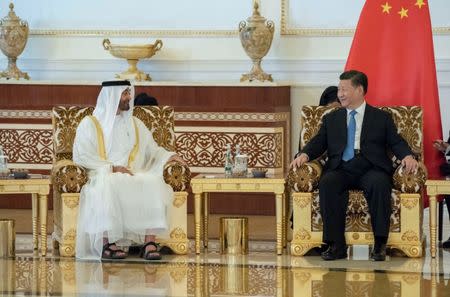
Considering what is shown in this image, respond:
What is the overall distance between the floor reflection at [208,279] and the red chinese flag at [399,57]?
5.37ft

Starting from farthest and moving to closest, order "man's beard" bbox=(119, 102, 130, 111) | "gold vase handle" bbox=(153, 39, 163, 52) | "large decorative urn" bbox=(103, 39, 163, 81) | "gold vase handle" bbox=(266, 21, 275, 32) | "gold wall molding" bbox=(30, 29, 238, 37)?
1. "gold wall molding" bbox=(30, 29, 238, 37)
2. "gold vase handle" bbox=(153, 39, 163, 52)
3. "large decorative urn" bbox=(103, 39, 163, 81)
4. "gold vase handle" bbox=(266, 21, 275, 32)
5. "man's beard" bbox=(119, 102, 130, 111)

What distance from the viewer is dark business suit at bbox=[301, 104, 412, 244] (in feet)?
26.6

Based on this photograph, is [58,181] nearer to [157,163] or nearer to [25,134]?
→ [157,163]

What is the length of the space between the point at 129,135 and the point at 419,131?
2.05 m

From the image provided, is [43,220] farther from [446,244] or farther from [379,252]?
[446,244]

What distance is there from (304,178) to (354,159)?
389mm

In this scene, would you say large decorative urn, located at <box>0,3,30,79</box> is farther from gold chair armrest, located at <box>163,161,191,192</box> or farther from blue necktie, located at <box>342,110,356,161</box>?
blue necktie, located at <box>342,110,356,161</box>

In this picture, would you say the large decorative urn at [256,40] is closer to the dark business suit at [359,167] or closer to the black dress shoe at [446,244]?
the dark business suit at [359,167]

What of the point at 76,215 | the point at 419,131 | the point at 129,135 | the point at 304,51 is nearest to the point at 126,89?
the point at 129,135

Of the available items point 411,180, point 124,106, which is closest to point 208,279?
point 411,180

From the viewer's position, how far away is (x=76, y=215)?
838 centimetres

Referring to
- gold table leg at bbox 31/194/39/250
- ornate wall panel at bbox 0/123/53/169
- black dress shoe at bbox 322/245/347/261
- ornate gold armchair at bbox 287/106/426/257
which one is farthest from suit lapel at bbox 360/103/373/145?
ornate wall panel at bbox 0/123/53/169

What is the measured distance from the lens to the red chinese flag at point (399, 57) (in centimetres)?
934

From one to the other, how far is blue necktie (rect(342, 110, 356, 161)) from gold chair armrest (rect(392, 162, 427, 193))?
0.39 meters
